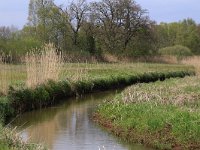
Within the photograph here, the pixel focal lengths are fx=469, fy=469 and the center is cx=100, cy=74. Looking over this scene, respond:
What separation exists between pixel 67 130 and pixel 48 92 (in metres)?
5.92

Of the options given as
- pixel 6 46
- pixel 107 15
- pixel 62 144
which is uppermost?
pixel 107 15

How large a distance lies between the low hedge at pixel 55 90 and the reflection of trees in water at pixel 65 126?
2.97 ft

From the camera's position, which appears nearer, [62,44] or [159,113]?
[159,113]

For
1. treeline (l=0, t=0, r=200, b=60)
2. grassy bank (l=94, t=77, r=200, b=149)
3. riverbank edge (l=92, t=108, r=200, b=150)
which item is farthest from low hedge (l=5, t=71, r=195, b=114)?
treeline (l=0, t=0, r=200, b=60)

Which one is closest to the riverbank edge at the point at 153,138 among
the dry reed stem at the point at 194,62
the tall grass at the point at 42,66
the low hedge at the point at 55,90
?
the low hedge at the point at 55,90

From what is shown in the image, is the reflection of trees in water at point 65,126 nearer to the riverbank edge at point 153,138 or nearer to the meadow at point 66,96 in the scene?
the meadow at point 66,96

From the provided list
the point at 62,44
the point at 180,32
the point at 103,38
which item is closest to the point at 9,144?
the point at 62,44

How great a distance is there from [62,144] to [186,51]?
58.6m

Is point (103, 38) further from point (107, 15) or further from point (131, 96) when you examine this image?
point (131, 96)

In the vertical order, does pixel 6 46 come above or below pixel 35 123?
above

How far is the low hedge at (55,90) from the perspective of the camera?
1872 cm

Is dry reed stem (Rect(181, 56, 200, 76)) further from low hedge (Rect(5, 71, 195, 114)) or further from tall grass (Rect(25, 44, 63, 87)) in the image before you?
tall grass (Rect(25, 44, 63, 87))

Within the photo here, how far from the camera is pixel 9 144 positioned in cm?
1002

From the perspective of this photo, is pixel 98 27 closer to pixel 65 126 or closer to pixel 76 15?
pixel 76 15
